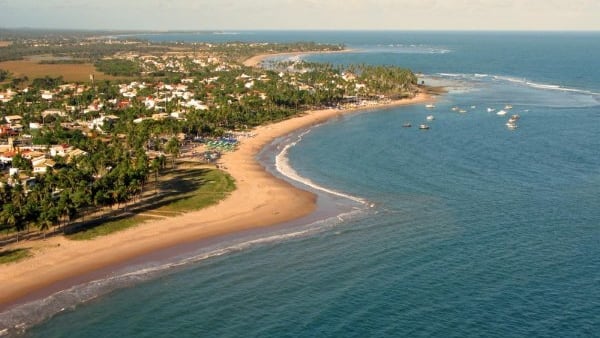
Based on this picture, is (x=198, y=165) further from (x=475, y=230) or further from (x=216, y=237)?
(x=475, y=230)

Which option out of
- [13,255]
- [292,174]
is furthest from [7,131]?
[13,255]

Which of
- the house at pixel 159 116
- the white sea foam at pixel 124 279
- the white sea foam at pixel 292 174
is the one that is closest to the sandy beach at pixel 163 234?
the white sea foam at pixel 124 279

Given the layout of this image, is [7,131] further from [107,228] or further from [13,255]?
[13,255]

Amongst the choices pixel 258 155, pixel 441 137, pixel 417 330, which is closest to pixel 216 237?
pixel 417 330

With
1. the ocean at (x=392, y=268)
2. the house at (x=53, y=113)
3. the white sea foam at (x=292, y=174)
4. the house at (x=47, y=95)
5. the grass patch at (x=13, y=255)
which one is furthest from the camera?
the house at (x=47, y=95)

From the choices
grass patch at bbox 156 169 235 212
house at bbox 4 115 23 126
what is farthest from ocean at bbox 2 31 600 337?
house at bbox 4 115 23 126

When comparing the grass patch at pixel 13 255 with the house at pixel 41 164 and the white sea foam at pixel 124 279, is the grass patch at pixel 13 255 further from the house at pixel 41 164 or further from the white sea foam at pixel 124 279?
the house at pixel 41 164
